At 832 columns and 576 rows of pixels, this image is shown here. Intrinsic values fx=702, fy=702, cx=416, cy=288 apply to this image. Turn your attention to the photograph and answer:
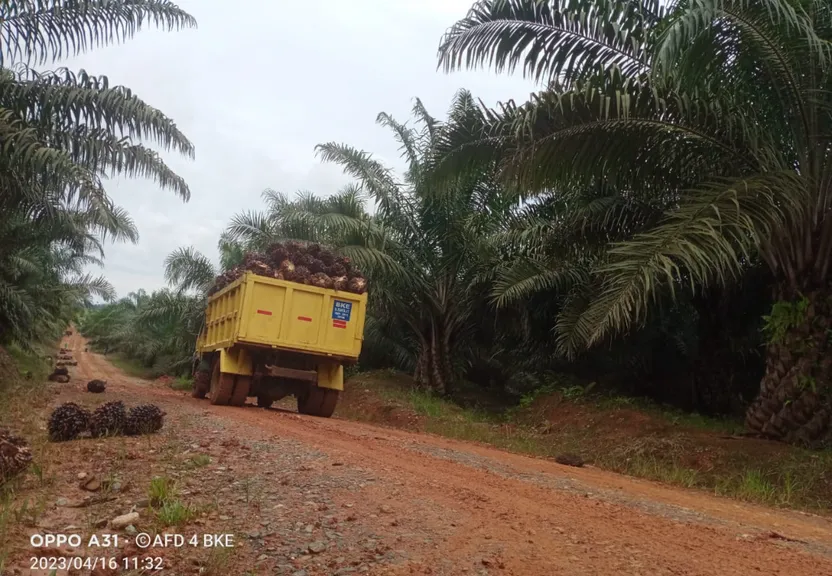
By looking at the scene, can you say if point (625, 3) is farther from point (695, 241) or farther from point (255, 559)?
point (255, 559)

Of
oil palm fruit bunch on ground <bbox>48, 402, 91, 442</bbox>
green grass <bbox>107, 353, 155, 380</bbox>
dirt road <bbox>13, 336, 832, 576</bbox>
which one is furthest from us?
green grass <bbox>107, 353, 155, 380</bbox>

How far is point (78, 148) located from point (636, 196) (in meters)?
7.90

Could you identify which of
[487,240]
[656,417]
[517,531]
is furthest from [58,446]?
[487,240]

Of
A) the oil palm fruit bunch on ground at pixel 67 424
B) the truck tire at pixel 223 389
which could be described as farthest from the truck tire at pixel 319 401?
the oil palm fruit bunch on ground at pixel 67 424

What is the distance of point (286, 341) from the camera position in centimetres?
1020

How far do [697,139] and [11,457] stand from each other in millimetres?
7010

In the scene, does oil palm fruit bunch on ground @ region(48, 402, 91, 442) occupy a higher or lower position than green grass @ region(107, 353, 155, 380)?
higher

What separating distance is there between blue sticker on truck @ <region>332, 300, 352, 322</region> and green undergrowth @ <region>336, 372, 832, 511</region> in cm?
244

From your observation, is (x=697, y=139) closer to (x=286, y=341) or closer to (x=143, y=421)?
(x=286, y=341)

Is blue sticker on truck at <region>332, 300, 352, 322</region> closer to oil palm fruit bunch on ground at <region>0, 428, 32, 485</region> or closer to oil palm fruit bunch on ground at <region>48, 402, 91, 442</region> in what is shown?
oil palm fruit bunch on ground at <region>48, 402, 91, 442</region>

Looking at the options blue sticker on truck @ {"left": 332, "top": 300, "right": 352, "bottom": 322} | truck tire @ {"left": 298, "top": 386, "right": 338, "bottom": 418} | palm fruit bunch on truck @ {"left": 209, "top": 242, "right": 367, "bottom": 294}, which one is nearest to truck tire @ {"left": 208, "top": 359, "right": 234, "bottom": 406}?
truck tire @ {"left": 298, "top": 386, "right": 338, "bottom": 418}

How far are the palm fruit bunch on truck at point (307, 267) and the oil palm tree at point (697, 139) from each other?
9.67 ft

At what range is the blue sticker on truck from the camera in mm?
10523

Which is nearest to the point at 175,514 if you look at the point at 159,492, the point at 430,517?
the point at 159,492
